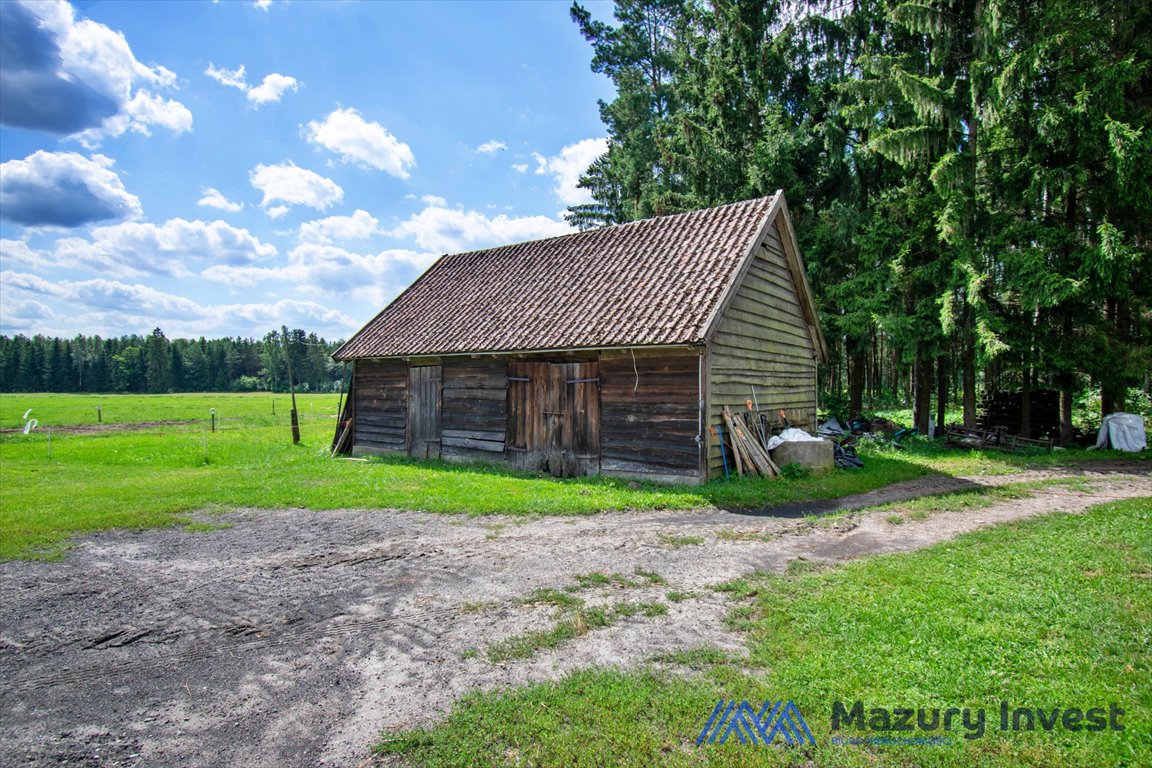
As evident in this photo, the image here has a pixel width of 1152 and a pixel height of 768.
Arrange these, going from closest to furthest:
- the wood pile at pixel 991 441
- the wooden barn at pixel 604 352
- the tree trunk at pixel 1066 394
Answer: the wooden barn at pixel 604 352, the tree trunk at pixel 1066 394, the wood pile at pixel 991 441

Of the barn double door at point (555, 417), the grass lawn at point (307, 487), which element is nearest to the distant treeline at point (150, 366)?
the grass lawn at point (307, 487)

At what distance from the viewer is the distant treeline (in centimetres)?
9912

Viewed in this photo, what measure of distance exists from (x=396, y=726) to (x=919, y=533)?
767 centimetres

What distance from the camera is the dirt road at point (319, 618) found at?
3.65 meters

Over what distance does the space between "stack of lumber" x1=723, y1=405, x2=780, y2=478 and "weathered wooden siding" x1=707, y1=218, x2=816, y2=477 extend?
34cm

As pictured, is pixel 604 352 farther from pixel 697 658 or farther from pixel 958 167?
pixel 958 167

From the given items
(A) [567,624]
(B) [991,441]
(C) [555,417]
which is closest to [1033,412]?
(B) [991,441]

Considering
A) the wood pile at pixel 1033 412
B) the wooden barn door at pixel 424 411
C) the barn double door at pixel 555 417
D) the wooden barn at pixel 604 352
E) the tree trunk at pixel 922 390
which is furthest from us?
the wood pile at pixel 1033 412

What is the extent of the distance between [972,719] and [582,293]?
12.4 meters

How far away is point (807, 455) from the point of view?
42.7ft

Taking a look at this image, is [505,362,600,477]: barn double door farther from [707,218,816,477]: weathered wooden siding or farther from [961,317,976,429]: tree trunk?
[961,317,976,429]: tree trunk

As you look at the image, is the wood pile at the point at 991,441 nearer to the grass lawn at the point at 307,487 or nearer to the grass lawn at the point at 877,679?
the grass lawn at the point at 307,487

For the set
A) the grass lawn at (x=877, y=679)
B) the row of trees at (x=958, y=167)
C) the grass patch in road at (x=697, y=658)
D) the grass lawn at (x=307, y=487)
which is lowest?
the grass lawn at (x=307, y=487)

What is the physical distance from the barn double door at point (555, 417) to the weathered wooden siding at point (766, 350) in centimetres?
280
